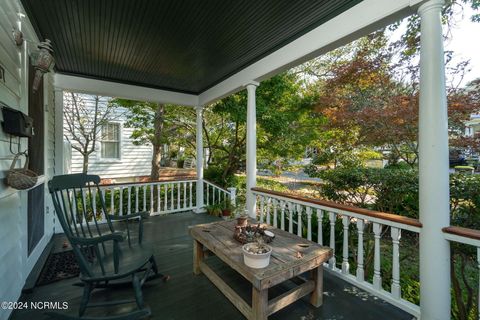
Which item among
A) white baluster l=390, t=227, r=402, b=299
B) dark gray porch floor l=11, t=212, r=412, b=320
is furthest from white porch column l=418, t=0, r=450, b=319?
dark gray porch floor l=11, t=212, r=412, b=320

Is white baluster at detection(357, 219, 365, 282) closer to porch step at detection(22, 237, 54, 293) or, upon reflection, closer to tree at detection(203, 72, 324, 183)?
porch step at detection(22, 237, 54, 293)

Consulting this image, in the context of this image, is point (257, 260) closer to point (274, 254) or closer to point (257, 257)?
point (257, 257)

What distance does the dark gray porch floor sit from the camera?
184 cm

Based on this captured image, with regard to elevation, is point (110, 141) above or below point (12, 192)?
above

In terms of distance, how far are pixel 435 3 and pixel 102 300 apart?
359 centimetres

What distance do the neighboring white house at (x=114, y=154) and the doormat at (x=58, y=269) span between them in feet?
15.1

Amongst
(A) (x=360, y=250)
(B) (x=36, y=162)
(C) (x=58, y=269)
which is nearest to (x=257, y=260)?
(A) (x=360, y=250)

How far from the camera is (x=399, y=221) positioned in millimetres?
1836

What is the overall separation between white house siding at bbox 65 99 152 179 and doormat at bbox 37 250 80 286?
459 centimetres

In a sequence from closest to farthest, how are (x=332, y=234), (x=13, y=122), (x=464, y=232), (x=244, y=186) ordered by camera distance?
(x=464, y=232)
(x=13, y=122)
(x=332, y=234)
(x=244, y=186)

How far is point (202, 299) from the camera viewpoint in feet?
6.67

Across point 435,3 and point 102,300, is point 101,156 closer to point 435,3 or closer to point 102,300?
point 102,300

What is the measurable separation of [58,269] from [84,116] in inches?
200

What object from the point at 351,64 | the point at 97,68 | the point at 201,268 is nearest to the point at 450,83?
the point at 351,64
